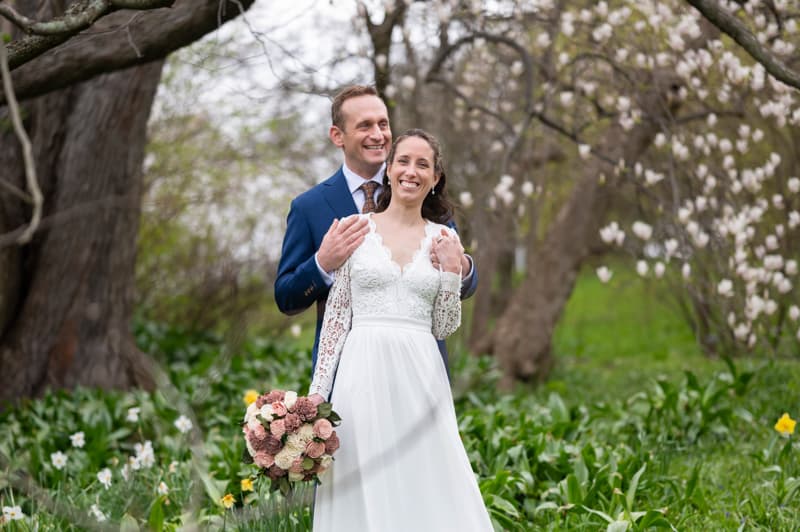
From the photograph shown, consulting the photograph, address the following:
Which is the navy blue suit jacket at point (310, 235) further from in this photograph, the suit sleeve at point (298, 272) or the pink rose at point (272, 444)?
the pink rose at point (272, 444)

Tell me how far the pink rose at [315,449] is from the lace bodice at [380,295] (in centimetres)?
24

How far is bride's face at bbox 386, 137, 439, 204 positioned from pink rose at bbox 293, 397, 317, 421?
707 mm

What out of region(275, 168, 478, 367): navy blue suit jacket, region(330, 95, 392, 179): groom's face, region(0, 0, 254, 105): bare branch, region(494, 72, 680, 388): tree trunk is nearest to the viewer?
region(275, 168, 478, 367): navy blue suit jacket

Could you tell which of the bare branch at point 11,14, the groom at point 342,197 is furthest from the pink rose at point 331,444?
the bare branch at point 11,14

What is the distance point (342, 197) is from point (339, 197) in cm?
1

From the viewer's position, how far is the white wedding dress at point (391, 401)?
2789 millimetres

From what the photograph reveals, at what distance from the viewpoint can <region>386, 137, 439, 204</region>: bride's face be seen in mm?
2918

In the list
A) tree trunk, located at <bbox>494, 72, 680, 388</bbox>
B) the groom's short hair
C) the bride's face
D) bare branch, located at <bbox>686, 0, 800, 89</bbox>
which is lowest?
tree trunk, located at <bbox>494, 72, 680, 388</bbox>

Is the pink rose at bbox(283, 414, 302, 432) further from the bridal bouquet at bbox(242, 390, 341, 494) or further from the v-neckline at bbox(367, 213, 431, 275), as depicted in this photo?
the v-neckline at bbox(367, 213, 431, 275)

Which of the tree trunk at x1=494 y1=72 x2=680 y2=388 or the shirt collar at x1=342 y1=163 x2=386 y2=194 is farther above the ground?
the shirt collar at x1=342 y1=163 x2=386 y2=194

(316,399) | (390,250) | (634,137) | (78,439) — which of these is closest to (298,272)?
(390,250)

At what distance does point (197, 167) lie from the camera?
9.95 metres

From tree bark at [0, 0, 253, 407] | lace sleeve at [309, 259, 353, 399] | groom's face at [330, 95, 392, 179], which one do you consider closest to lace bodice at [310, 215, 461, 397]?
lace sleeve at [309, 259, 353, 399]

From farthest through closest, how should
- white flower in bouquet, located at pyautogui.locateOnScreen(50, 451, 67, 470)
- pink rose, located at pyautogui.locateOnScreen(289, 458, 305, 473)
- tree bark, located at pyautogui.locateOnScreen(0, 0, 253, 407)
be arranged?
1. tree bark, located at pyautogui.locateOnScreen(0, 0, 253, 407)
2. white flower in bouquet, located at pyautogui.locateOnScreen(50, 451, 67, 470)
3. pink rose, located at pyautogui.locateOnScreen(289, 458, 305, 473)
